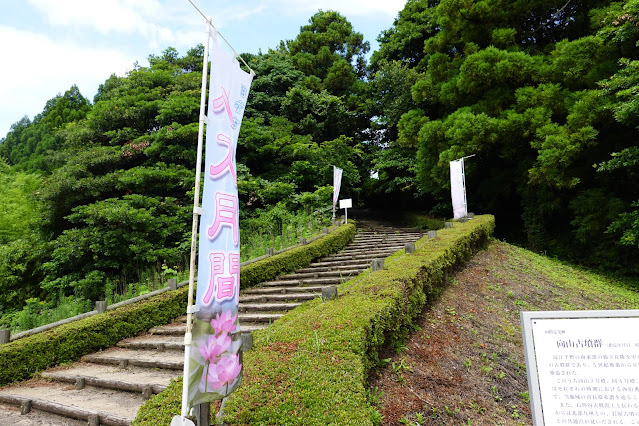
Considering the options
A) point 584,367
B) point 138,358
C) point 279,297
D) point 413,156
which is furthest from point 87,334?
point 413,156

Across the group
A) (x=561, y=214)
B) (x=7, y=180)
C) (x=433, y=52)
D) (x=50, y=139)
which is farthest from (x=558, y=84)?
(x=50, y=139)

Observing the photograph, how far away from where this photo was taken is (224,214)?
238 cm

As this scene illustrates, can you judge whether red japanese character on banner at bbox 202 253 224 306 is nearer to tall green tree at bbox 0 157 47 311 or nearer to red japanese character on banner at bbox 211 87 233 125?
red japanese character on banner at bbox 211 87 233 125

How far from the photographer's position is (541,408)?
6.29 ft

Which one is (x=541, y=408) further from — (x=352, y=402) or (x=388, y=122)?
(x=388, y=122)

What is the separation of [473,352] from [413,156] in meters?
12.1

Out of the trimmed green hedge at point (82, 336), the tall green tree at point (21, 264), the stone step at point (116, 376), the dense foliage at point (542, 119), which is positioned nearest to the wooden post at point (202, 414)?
the stone step at point (116, 376)

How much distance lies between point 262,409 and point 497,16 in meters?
13.1

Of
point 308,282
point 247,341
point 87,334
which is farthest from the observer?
point 308,282

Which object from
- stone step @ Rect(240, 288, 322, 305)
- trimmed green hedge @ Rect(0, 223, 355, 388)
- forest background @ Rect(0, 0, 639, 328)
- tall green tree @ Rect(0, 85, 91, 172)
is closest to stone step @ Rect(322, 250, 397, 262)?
forest background @ Rect(0, 0, 639, 328)

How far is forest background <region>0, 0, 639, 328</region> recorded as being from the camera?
8.91m

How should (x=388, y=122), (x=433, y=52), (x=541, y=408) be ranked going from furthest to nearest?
(x=388, y=122) → (x=433, y=52) → (x=541, y=408)

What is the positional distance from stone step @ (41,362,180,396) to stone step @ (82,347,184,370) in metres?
0.06

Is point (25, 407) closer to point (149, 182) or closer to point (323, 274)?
point (323, 274)
